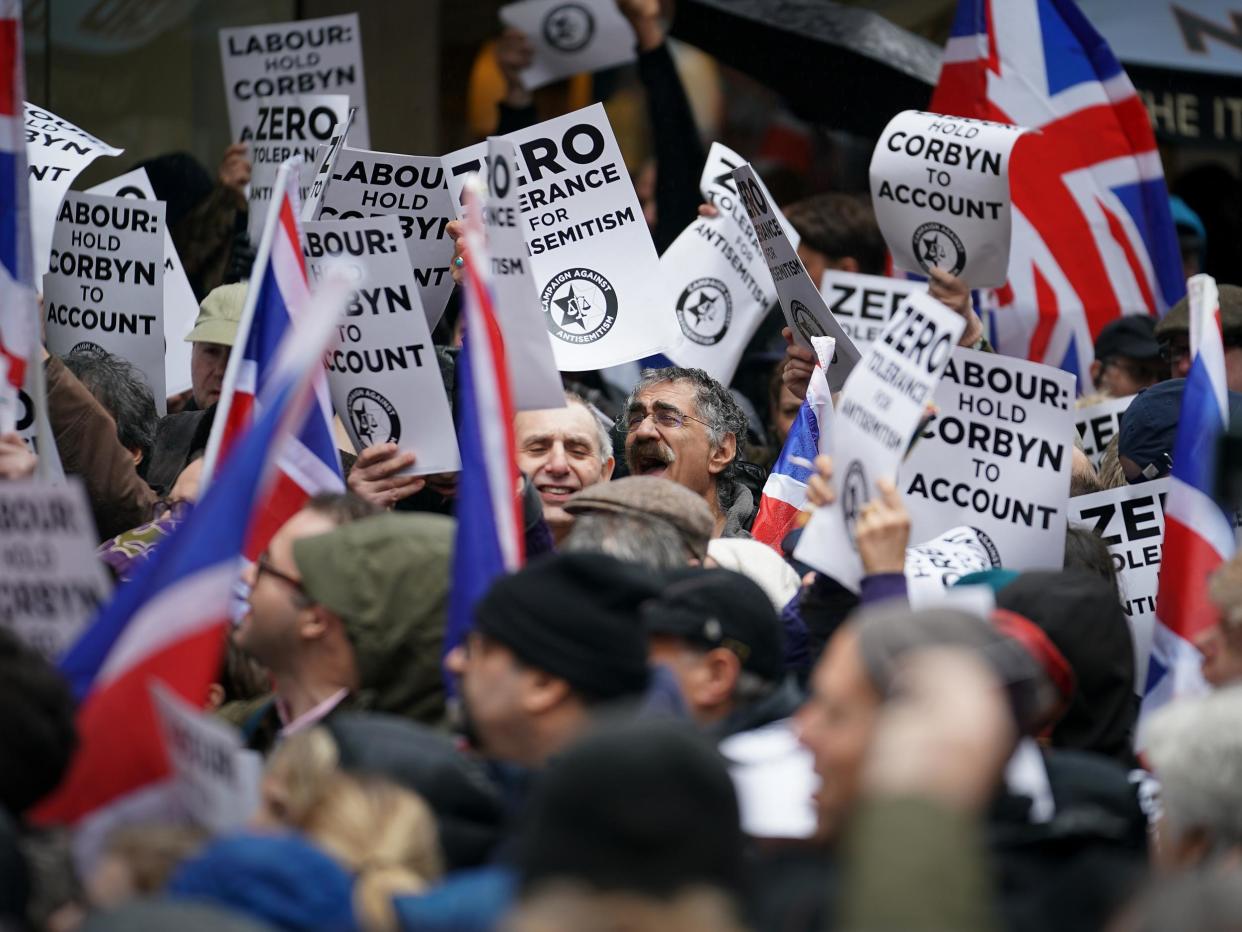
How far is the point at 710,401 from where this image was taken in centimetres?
670

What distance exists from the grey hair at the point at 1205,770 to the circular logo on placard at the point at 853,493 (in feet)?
4.21

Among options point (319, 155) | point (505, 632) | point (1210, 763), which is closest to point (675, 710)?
point (505, 632)

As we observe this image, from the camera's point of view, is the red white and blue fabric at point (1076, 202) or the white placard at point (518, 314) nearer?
the white placard at point (518, 314)

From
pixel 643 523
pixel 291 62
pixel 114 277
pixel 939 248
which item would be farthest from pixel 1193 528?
pixel 291 62

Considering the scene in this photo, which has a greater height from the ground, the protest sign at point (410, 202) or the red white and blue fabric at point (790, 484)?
the protest sign at point (410, 202)

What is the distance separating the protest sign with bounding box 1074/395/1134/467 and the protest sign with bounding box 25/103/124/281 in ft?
11.4

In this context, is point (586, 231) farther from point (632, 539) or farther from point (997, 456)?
point (632, 539)

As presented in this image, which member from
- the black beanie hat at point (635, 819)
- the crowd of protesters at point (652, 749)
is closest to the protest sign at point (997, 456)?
the crowd of protesters at point (652, 749)

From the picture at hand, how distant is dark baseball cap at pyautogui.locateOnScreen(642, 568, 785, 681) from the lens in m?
4.12

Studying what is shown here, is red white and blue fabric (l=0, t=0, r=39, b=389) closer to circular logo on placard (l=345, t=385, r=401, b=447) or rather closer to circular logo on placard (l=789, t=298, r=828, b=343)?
circular logo on placard (l=345, t=385, r=401, b=447)

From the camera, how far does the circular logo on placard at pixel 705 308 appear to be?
754cm

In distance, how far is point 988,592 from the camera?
4.42 meters

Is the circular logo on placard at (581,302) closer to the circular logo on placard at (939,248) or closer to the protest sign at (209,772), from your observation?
the circular logo on placard at (939,248)

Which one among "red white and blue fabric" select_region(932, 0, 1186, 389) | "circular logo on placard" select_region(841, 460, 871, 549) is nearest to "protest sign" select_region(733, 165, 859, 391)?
"circular logo on placard" select_region(841, 460, 871, 549)
